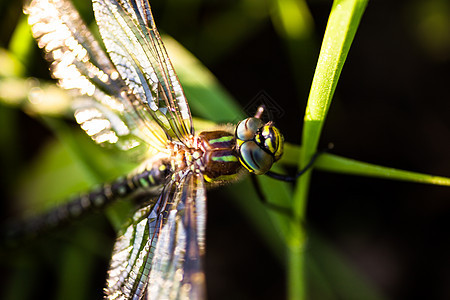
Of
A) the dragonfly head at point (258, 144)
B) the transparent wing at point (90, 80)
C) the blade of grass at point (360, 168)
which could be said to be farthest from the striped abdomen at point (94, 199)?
the blade of grass at point (360, 168)

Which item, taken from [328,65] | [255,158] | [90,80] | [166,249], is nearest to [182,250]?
[166,249]

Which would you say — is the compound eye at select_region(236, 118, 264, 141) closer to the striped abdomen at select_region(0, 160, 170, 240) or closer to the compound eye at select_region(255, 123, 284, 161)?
the compound eye at select_region(255, 123, 284, 161)

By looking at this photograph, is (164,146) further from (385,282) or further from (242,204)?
(385,282)

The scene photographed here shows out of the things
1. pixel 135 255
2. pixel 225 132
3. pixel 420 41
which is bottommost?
pixel 135 255

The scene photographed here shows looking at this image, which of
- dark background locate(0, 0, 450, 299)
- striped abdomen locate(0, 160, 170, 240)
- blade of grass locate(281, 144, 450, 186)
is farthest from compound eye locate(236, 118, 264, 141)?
dark background locate(0, 0, 450, 299)

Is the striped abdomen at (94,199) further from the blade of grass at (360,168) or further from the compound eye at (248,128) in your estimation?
the blade of grass at (360,168)

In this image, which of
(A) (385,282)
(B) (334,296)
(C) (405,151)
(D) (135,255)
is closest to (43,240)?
(D) (135,255)
